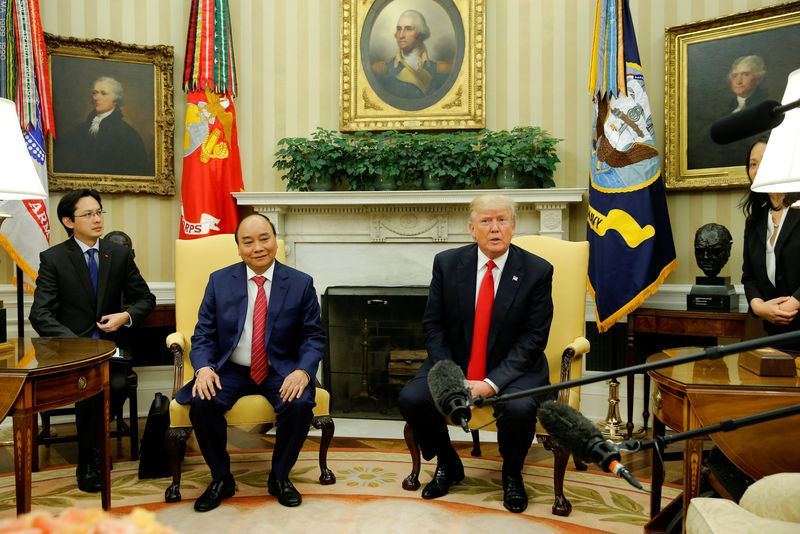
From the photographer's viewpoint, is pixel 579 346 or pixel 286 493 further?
pixel 579 346

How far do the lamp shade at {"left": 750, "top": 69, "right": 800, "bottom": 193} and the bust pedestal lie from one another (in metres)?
1.99

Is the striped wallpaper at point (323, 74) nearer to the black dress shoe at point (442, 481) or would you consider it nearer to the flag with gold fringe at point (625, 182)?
the flag with gold fringe at point (625, 182)

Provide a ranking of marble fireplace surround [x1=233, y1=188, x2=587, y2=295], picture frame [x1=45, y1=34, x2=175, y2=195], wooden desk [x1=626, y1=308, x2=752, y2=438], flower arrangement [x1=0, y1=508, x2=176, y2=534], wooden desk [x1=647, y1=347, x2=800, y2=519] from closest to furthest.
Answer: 1. flower arrangement [x1=0, y1=508, x2=176, y2=534]
2. wooden desk [x1=647, y1=347, x2=800, y2=519]
3. wooden desk [x1=626, y1=308, x2=752, y2=438]
4. marble fireplace surround [x1=233, y1=188, x2=587, y2=295]
5. picture frame [x1=45, y1=34, x2=175, y2=195]

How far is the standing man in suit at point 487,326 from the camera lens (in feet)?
8.96

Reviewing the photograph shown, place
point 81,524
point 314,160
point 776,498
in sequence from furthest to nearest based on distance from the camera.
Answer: point 314,160 → point 776,498 → point 81,524

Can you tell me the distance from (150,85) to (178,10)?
2.15ft

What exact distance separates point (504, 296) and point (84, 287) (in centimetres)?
234

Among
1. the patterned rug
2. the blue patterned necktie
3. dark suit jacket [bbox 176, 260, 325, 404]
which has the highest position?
the blue patterned necktie

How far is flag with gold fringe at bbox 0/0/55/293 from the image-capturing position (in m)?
3.82

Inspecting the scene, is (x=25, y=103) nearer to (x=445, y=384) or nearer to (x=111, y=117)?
(x=111, y=117)

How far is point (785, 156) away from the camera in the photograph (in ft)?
5.52

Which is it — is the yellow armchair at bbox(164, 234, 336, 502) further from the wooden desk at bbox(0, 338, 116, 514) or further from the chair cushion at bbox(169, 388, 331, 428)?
the wooden desk at bbox(0, 338, 116, 514)

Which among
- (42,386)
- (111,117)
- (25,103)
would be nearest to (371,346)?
(42,386)

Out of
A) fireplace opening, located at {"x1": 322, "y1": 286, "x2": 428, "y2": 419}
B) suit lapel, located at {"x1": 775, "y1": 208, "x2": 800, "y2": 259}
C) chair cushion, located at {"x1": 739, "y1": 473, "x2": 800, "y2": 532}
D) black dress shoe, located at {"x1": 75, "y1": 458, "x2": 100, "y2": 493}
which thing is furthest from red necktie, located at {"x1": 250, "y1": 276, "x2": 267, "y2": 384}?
suit lapel, located at {"x1": 775, "y1": 208, "x2": 800, "y2": 259}
